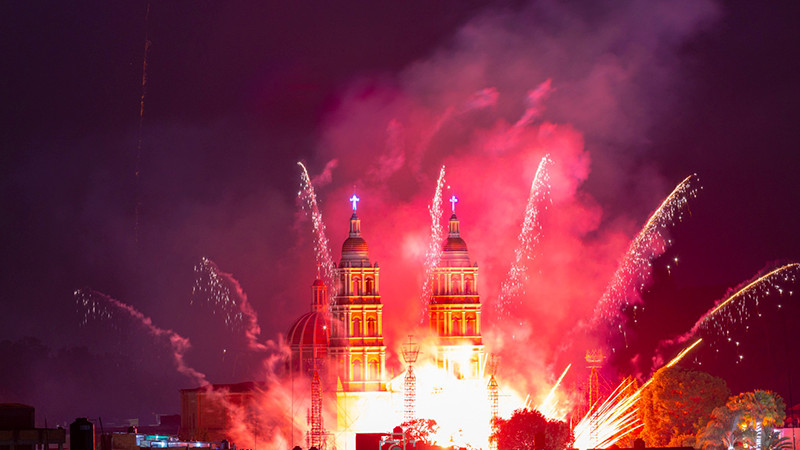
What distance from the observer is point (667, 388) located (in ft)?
393

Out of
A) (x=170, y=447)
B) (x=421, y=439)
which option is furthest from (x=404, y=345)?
(x=170, y=447)

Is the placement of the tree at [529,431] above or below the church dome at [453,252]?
below

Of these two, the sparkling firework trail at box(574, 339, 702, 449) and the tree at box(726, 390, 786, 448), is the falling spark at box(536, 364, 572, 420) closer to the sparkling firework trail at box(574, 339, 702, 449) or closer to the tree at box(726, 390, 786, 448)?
the sparkling firework trail at box(574, 339, 702, 449)

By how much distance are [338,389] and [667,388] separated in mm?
29681

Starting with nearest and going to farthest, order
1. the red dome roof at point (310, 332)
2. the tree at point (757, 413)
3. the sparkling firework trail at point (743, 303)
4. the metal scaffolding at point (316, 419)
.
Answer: the tree at point (757, 413)
the metal scaffolding at point (316, 419)
the sparkling firework trail at point (743, 303)
the red dome roof at point (310, 332)

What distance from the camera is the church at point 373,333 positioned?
137750 mm

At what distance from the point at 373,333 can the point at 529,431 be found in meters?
22.8

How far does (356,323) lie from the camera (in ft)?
455

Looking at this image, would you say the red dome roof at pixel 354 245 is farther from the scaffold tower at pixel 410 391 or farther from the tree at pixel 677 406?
the tree at pixel 677 406

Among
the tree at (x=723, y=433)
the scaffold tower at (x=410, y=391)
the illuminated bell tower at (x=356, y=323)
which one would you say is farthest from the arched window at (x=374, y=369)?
the tree at (x=723, y=433)

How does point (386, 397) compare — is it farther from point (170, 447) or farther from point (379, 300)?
point (170, 447)

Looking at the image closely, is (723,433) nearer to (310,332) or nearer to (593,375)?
(593,375)

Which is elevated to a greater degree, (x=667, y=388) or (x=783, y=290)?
(x=783, y=290)

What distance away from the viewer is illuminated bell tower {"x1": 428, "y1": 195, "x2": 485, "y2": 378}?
138m
